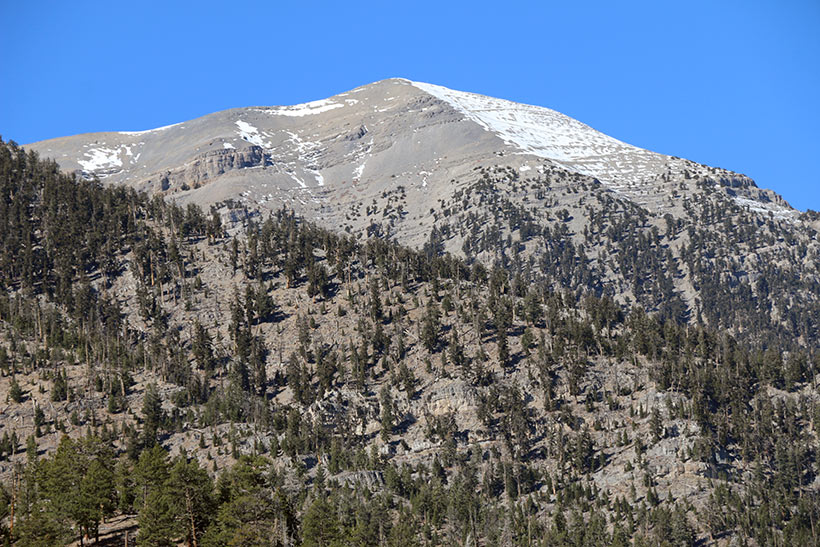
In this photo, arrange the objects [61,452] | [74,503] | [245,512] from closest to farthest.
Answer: [245,512]
[74,503]
[61,452]

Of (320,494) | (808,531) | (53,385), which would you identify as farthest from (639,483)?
(53,385)

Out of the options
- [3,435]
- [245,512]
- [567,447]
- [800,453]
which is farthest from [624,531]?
[3,435]

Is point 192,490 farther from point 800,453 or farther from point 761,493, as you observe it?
point 800,453

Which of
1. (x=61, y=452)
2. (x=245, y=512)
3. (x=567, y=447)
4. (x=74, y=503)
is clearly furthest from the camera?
(x=567, y=447)

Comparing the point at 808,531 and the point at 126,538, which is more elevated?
the point at 126,538

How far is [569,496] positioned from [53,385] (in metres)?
111

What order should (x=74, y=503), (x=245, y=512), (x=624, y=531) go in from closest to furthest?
1. (x=245, y=512)
2. (x=74, y=503)
3. (x=624, y=531)

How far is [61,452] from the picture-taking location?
391 feet

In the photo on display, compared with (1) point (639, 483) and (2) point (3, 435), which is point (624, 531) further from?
(2) point (3, 435)

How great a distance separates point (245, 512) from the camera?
95250 mm

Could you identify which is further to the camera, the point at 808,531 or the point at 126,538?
the point at 808,531

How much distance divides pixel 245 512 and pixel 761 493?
395ft

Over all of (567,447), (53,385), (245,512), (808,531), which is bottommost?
(808,531)

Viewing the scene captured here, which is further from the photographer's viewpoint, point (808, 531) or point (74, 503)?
point (808, 531)
